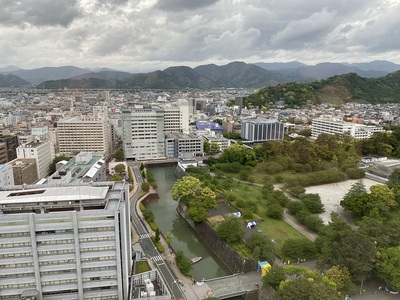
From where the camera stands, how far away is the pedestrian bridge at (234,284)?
1872 cm

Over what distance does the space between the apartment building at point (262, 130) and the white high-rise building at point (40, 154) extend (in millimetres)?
36532

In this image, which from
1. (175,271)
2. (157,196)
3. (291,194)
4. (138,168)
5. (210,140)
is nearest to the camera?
(175,271)

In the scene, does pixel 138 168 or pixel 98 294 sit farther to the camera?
pixel 138 168

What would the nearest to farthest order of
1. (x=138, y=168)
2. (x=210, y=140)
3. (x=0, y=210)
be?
(x=0, y=210)
(x=138, y=168)
(x=210, y=140)

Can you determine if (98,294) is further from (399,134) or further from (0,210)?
(399,134)

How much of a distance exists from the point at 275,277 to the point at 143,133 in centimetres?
3565

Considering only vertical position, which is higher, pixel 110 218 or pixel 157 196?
pixel 110 218

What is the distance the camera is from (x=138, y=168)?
45000 mm

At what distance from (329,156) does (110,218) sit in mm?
38632

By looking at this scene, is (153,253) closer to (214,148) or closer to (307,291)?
(307,291)

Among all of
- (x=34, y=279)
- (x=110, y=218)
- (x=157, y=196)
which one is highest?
(x=110, y=218)

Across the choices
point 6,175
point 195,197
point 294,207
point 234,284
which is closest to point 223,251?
point 234,284

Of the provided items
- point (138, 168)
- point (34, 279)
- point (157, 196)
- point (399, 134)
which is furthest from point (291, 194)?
point (399, 134)

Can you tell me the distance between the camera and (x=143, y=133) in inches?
1914
